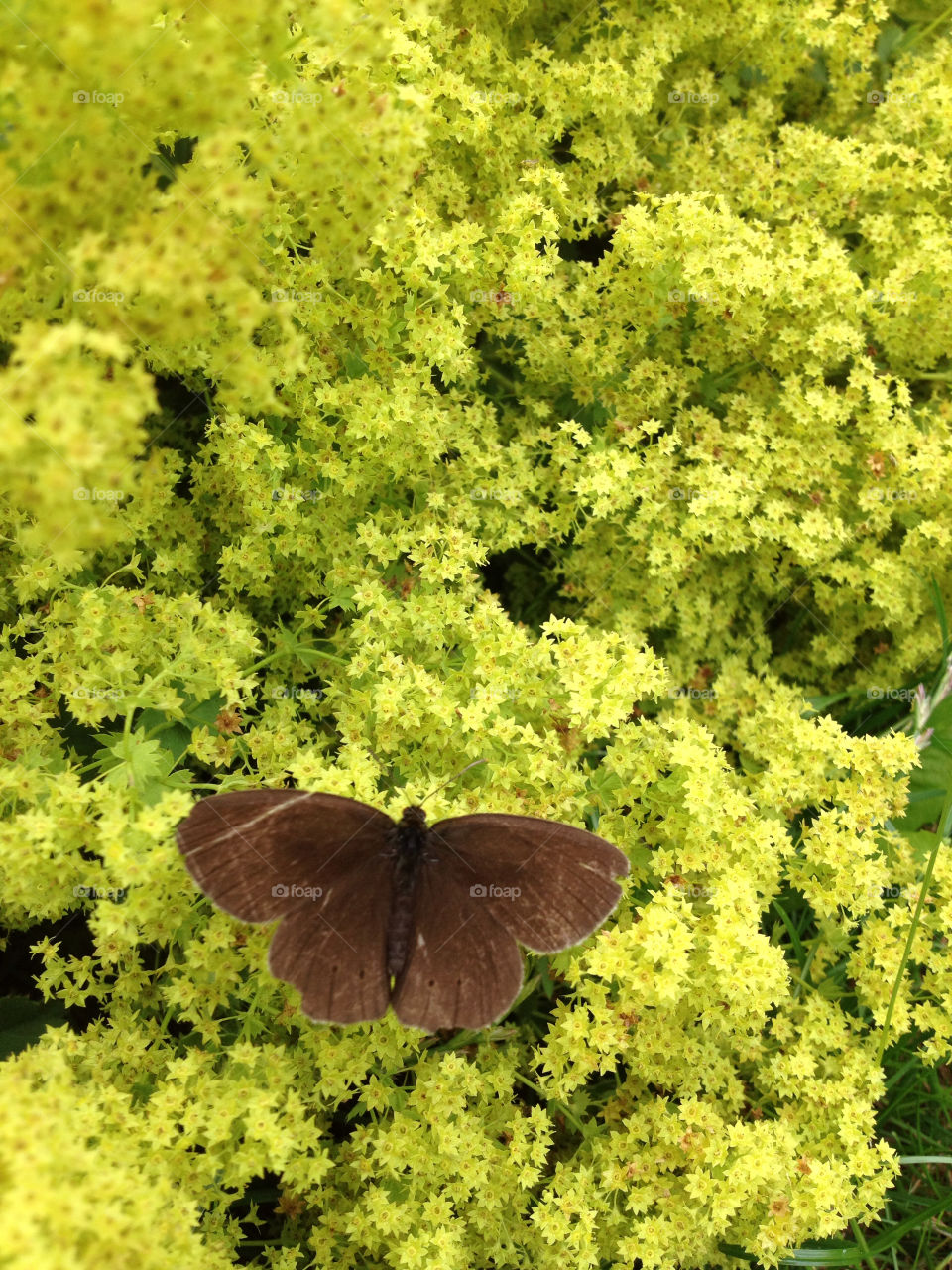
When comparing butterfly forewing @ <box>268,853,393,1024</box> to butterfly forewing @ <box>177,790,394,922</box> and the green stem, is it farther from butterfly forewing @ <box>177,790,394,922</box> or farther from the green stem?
the green stem

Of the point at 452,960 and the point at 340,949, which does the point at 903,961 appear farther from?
the point at 340,949

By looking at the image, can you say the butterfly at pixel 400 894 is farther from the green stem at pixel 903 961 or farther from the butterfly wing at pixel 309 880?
the green stem at pixel 903 961

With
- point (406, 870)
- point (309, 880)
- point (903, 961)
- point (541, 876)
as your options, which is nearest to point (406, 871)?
point (406, 870)

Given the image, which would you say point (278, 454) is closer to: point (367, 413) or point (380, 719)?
point (367, 413)

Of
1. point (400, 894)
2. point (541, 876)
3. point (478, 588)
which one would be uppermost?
point (478, 588)

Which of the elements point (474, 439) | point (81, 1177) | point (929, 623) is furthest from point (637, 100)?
point (81, 1177)

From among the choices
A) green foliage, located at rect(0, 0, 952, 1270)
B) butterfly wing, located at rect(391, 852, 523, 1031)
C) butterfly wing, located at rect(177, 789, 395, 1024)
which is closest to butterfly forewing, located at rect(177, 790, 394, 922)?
butterfly wing, located at rect(177, 789, 395, 1024)
